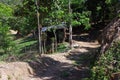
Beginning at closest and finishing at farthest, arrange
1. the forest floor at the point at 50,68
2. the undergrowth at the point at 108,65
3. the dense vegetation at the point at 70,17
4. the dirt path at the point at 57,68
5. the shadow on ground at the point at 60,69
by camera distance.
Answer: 1. the undergrowth at the point at 108,65
2. the dense vegetation at the point at 70,17
3. the forest floor at the point at 50,68
4. the dirt path at the point at 57,68
5. the shadow on ground at the point at 60,69

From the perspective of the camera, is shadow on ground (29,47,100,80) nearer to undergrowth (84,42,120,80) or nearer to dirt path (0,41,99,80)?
dirt path (0,41,99,80)

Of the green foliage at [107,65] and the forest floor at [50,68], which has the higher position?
the green foliage at [107,65]

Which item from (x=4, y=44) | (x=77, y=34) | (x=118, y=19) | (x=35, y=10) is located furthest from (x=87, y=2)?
(x=118, y=19)

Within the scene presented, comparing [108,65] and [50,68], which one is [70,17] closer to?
[50,68]

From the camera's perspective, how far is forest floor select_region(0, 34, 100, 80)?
56.0 feet

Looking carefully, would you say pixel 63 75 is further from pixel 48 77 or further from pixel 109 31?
pixel 109 31

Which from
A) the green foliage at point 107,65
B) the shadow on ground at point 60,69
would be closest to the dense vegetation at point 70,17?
the green foliage at point 107,65

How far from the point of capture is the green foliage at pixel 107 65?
13547 mm

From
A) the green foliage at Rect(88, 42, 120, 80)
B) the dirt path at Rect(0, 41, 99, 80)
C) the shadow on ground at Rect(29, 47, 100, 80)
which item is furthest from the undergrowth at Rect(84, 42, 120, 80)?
the dirt path at Rect(0, 41, 99, 80)

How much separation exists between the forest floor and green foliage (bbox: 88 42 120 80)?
104 inches

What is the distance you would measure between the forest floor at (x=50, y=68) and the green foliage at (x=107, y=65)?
265cm

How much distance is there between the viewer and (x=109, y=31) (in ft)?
58.3

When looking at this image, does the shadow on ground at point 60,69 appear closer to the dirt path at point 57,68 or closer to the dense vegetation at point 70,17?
the dirt path at point 57,68

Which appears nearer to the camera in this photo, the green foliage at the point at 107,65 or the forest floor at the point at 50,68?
the green foliage at the point at 107,65
